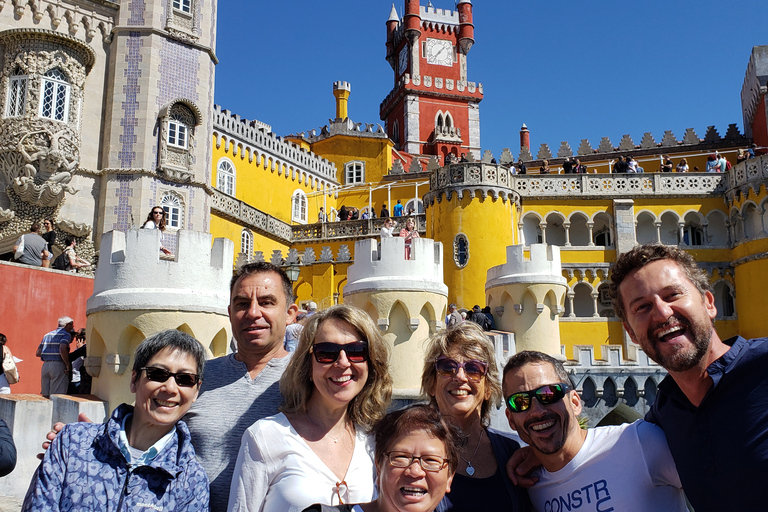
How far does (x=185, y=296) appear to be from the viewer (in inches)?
347

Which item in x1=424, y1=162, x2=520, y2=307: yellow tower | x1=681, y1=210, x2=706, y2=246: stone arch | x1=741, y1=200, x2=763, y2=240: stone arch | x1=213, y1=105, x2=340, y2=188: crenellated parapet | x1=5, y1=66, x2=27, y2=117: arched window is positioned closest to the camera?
x1=5, y1=66, x2=27, y2=117: arched window

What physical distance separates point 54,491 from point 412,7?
52951 mm

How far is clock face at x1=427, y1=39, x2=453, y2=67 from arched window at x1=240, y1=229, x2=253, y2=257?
91.6 feet

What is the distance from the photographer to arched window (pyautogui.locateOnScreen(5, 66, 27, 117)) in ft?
62.4

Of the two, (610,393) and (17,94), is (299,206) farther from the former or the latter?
(610,393)

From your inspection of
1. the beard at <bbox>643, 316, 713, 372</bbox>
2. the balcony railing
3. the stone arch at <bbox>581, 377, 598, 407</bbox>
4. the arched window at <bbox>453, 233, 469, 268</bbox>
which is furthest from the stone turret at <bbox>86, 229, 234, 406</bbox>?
the balcony railing

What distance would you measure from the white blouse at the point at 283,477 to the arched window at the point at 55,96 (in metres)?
19.0

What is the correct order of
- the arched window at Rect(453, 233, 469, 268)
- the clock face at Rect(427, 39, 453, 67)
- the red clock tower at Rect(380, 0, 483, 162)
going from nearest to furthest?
the arched window at Rect(453, 233, 469, 268), the red clock tower at Rect(380, 0, 483, 162), the clock face at Rect(427, 39, 453, 67)

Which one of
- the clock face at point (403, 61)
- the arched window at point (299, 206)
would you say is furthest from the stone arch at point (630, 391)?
the clock face at point (403, 61)

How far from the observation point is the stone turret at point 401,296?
11453 mm

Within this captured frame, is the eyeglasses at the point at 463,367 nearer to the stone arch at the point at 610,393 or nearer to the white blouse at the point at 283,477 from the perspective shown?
the white blouse at the point at 283,477

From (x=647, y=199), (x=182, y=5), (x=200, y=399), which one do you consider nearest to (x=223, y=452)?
(x=200, y=399)

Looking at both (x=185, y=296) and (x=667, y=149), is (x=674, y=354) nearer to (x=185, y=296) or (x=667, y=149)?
(x=185, y=296)

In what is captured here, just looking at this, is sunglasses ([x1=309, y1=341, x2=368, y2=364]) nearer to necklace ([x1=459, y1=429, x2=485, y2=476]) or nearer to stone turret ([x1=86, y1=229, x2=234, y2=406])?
necklace ([x1=459, y1=429, x2=485, y2=476])
